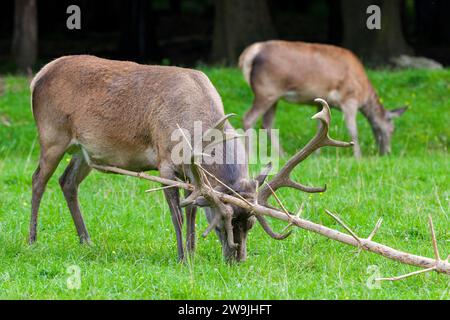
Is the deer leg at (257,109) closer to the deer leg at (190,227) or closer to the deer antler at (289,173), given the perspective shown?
the deer leg at (190,227)

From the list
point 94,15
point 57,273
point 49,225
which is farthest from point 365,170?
point 94,15

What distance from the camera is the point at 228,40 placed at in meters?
18.7

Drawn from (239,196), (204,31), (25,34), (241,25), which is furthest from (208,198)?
(204,31)

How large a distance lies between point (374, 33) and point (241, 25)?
245 cm

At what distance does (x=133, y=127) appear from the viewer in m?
7.52

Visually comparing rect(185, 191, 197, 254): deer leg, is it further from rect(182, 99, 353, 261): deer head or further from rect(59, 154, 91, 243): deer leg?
rect(59, 154, 91, 243): deer leg

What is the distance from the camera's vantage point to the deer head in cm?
652

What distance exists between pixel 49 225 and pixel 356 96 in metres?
6.64

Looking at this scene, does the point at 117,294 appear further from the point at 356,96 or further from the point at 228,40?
the point at 228,40

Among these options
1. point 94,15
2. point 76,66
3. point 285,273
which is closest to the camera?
point 285,273

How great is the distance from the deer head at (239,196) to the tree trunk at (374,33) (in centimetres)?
1187

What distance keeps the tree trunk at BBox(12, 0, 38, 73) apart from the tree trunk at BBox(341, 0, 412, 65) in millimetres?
5787

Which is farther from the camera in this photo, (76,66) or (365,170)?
(365,170)

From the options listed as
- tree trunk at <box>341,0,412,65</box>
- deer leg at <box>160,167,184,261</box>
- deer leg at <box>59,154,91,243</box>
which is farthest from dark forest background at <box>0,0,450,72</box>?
deer leg at <box>160,167,184,261</box>
